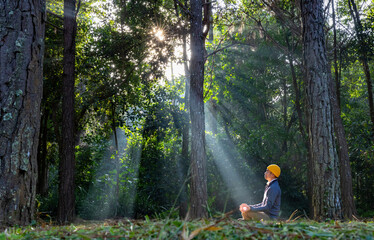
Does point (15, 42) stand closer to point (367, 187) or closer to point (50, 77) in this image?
point (50, 77)

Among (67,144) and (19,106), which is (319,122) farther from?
(67,144)

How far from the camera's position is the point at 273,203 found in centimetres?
610

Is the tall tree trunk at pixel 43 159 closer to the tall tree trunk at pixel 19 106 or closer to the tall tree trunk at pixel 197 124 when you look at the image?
the tall tree trunk at pixel 197 124

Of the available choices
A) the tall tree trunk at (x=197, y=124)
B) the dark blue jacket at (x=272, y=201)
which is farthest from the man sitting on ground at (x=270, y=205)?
the tall tree trunk at (x=197, y=124)

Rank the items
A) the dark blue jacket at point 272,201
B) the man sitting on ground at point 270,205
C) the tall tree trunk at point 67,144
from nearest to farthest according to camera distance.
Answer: the man sitting on ground at point 270,205, the dark blue jacket at point 272,201, the tall tree trunk at point 67,144

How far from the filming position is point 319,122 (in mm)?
6879

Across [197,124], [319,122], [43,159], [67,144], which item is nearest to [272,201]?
[319,122]

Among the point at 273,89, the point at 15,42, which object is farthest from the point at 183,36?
the point at 273,89

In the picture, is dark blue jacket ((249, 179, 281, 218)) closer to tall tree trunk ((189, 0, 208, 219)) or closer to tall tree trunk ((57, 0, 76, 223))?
tall tree trunk ((189, 0, 208, 219))

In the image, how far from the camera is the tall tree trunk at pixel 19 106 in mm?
3717

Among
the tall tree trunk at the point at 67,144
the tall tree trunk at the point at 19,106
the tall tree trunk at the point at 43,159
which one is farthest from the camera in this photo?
the tall tree trunk at the point at 43,159

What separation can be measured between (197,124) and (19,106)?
6077 millimetres

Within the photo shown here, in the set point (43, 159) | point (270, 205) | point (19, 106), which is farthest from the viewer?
point (43, 159)

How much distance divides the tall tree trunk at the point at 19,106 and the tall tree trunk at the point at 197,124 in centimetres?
530
